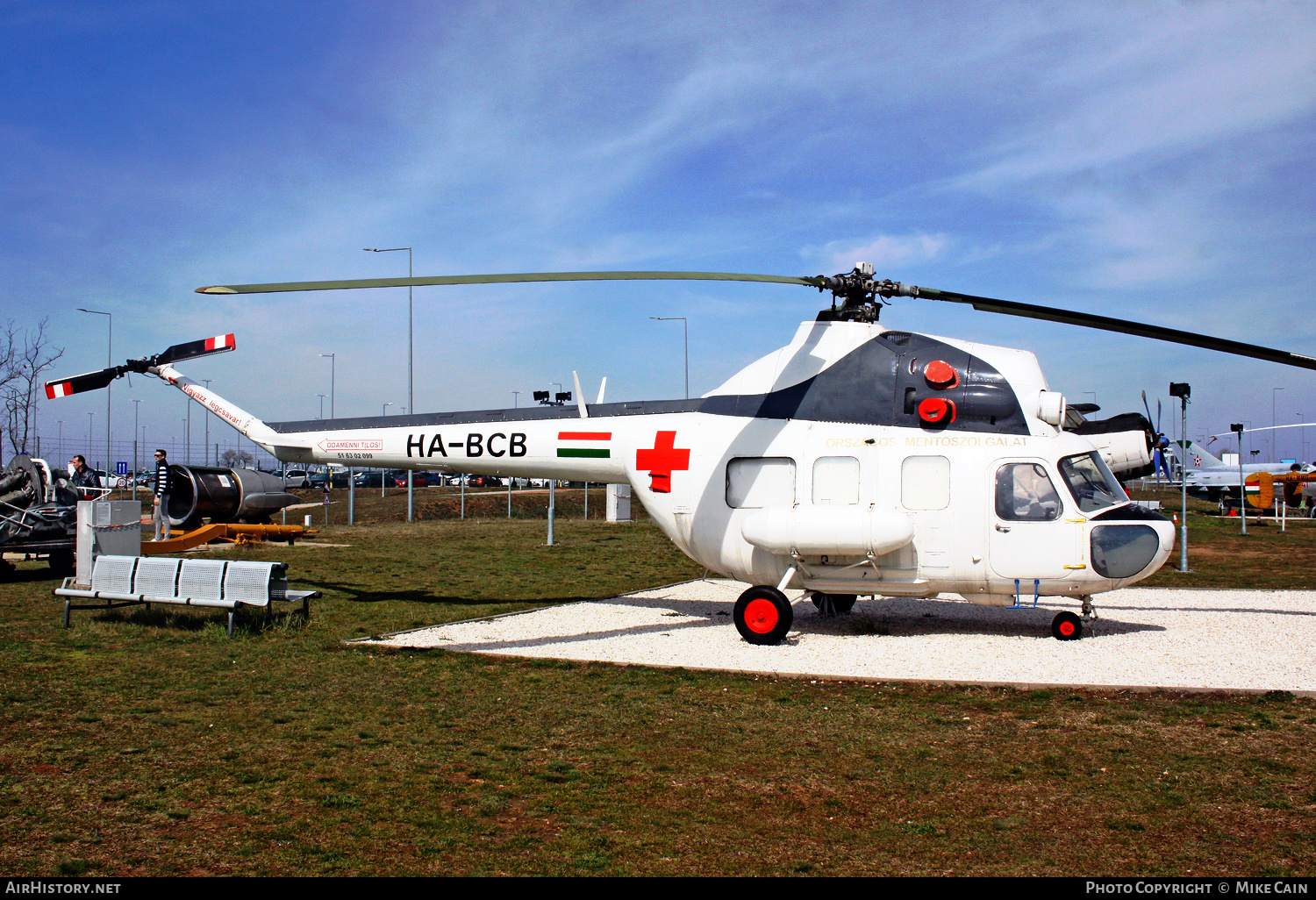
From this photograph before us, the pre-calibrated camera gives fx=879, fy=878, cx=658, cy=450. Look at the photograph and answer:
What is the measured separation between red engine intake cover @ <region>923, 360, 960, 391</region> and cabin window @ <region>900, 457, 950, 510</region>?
0.90 metres

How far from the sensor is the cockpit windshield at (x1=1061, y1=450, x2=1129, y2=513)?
10.3 meters

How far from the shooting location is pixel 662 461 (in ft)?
38.6

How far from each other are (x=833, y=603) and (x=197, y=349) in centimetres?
1144

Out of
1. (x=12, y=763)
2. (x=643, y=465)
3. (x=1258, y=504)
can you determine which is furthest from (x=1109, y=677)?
(x=1258, y=504)

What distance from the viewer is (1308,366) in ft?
30.6

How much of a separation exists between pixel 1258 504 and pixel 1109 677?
38800 millimetres

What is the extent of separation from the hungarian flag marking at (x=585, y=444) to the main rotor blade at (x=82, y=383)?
28.9ft

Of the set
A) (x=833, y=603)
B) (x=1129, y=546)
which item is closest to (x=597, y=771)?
(x=1129, y=546)

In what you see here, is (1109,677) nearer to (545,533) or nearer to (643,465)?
(643,465)

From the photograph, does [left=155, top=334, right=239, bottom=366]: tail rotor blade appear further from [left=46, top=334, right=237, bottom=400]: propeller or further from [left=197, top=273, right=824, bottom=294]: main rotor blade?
[left=197, top=273, right=824, bottom=294]: main rotor blade

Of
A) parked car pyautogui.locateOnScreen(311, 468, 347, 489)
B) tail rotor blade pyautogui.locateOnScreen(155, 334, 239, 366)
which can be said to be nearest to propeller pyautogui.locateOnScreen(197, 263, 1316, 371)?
tail rotor blade pyautogui.locateOnScreen(155, 334, 239, 366)

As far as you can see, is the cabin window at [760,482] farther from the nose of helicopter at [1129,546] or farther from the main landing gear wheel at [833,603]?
the nose of helicopter at [1129,546]

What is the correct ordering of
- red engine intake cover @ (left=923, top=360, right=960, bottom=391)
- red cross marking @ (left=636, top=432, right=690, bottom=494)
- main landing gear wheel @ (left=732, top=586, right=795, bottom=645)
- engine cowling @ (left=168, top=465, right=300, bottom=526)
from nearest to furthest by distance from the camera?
red engine intake cover @ (left=923, top=360, right=960, bottom=391)
main landing gear wheel @ (left=732, top=586, right=795, bottom=645)
red cross marking @ (left=636, top=432, right=690, bottom=494)
engine cowling @ (left=168, top=465, right=300, bottom=526)

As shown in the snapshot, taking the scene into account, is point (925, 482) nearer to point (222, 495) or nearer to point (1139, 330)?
point (1139, 330)
